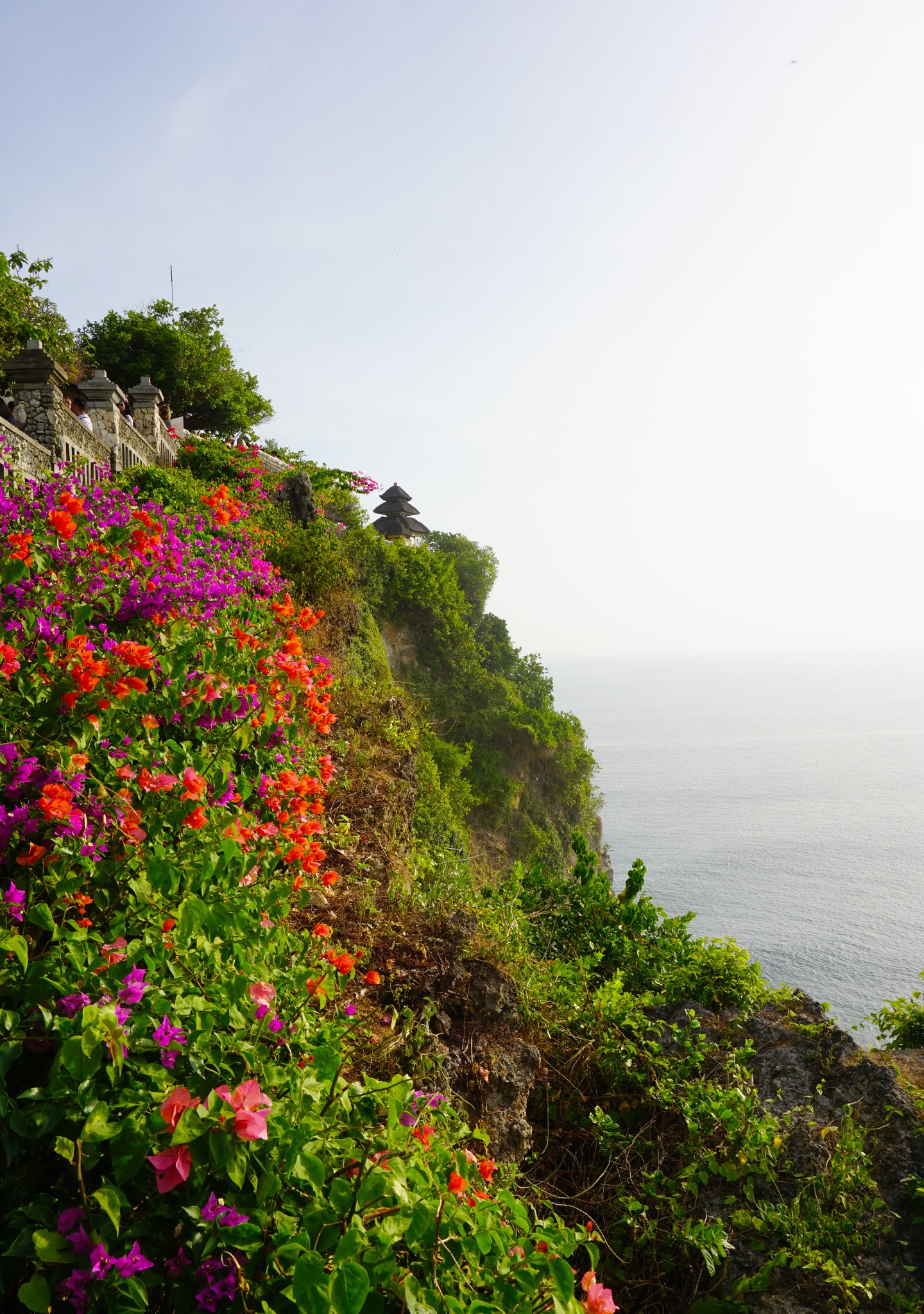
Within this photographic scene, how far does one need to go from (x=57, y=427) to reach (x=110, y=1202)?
9.24 metres

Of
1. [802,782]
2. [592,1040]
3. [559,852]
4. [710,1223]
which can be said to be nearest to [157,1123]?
[710,1223]

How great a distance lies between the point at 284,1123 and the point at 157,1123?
12.2 inches

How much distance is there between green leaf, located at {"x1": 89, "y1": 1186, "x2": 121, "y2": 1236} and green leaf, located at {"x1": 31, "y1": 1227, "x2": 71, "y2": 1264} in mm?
84

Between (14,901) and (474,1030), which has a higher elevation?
(14,901)

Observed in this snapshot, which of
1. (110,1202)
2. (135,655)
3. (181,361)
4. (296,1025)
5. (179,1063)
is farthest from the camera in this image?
(181,361)

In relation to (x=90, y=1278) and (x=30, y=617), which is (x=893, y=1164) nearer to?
(x=90, y=1278)

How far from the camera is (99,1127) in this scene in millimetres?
1341

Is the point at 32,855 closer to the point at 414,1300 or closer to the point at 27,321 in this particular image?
the point at 414,1300

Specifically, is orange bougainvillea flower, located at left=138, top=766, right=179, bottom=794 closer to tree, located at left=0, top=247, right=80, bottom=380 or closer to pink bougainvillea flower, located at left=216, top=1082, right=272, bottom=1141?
pink bougainvillea flower, located at left=216, top=1082, right=272, bottom=1141

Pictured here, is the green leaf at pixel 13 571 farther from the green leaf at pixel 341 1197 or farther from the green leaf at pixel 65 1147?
the green leaf at pixel 341 1197

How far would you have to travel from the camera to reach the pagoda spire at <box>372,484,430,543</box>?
88.4ft

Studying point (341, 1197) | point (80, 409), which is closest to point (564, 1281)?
point (341, 1197)

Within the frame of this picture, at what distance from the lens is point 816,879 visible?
2574 inches

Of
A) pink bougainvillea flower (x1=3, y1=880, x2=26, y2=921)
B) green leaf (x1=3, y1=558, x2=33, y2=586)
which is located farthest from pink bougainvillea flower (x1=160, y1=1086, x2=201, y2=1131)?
green leaf (x1=3, y1=558, x2=33, y2=586)
